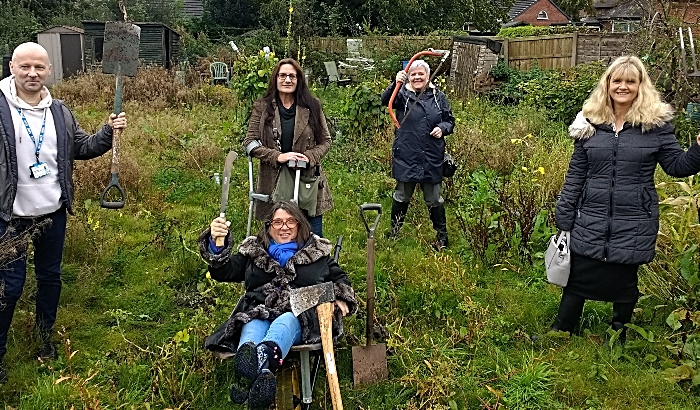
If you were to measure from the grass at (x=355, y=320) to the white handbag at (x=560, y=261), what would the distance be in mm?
486

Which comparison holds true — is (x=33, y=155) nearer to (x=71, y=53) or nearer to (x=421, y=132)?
(x=421, y=132)

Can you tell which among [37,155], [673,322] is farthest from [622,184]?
[37,155]

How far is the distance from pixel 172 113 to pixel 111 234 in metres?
6.05

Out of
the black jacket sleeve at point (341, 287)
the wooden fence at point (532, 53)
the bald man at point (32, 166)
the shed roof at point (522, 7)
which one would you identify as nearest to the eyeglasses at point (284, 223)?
the black jacket sleeve at point (341, 287)

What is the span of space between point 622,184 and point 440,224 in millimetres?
2262

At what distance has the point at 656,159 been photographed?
373 centimetres

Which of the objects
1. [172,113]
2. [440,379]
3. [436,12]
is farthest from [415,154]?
[436,12]

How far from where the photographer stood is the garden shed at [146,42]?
58.9 feet

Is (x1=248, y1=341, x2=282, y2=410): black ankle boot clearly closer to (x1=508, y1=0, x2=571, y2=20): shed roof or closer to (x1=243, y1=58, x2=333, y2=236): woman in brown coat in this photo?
(x1=243, y1=58, x2=333, y2=236): woman in brown coat

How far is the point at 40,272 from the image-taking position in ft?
12.4

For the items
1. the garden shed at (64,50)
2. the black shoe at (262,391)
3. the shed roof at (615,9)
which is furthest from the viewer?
the shed roof at (615,9)

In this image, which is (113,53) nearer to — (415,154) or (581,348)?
(415,154)

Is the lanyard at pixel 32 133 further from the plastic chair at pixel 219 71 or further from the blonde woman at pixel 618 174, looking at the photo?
the plastic chair at pixel 219 71

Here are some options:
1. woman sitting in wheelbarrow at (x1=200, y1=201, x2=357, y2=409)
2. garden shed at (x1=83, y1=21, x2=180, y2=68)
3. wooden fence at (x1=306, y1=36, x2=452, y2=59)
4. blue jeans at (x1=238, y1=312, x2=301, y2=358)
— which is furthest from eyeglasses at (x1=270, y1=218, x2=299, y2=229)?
garden shed at (x1=83, y1=21, x2=180, y2=68)
